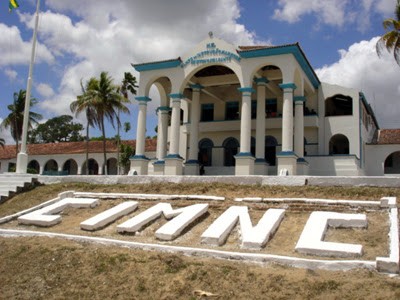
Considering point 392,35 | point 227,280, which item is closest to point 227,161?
point 392,35

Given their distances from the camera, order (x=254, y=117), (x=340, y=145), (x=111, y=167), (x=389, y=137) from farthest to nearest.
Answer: (x=111, y=167)
(x=389, y=137)
(x=340, y=145)
(x=254, y=117)

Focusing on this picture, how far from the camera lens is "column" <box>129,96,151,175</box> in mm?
23516

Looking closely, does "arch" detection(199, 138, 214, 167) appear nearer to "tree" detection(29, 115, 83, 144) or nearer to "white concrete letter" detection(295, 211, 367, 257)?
"white concrete letter" detection(295, 211, 367, 257)

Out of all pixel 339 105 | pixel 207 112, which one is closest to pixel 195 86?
pixel 207 112

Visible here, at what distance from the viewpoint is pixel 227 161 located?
27297 mm

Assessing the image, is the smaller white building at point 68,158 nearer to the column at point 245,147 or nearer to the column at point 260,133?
the column at point 260,133

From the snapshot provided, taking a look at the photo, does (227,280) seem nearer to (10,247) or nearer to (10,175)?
(10,247)

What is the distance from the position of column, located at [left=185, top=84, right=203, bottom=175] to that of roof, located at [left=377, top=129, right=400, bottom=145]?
36.2 feet

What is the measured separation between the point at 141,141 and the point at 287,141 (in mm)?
7865

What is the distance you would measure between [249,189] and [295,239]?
4.74m

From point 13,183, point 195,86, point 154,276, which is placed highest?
point 195,86

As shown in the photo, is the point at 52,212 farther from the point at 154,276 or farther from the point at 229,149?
the point at 229,149

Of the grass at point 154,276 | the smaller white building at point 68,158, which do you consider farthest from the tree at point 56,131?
the grass at point 154,276

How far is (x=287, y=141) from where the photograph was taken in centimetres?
2020
